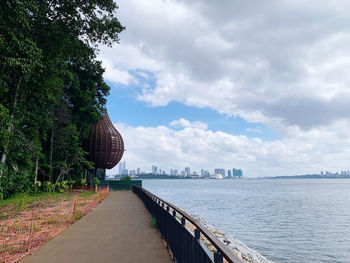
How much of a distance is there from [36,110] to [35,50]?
30.0 feet

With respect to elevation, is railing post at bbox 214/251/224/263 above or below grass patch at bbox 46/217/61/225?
above

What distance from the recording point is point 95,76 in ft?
121

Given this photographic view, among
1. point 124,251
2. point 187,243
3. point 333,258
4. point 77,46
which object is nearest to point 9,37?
point 77,46

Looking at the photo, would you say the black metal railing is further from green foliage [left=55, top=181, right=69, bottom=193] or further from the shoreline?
green foliage [left=55, top=181, right=69, bottom=193]

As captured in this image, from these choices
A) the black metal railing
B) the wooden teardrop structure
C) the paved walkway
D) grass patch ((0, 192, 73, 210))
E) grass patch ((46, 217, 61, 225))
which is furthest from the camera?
the wooden teardrop structure

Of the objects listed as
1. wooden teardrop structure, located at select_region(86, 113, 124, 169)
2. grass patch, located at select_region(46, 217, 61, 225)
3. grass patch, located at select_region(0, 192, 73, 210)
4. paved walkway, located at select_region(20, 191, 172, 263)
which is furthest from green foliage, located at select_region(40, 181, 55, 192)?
paved walkway, located at select_region(20, 191, 172, 263)

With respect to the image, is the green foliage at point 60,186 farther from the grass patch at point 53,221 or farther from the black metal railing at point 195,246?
the black metal railing at point 195,246

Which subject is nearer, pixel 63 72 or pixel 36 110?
pixel 36 110

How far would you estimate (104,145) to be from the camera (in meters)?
44.8

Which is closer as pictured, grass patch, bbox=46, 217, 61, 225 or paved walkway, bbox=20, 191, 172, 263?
paved walkway, bbox=20, 191, 172, 263

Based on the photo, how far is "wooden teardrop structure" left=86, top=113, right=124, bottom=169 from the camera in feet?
146

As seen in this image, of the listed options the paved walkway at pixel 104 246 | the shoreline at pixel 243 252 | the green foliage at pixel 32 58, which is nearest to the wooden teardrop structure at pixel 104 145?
the green foliage at pixel 32 58

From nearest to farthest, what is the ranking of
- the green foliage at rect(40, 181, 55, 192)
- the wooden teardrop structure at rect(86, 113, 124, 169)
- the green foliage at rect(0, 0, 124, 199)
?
the green foliage at rect(0, 0, 124, 199) < the green foliage at rect(40, 181, 55, 192) < the wooden teardrop structure at rect(86, 113, 124, 169)

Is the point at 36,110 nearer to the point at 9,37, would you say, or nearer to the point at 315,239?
the point at 9,37
